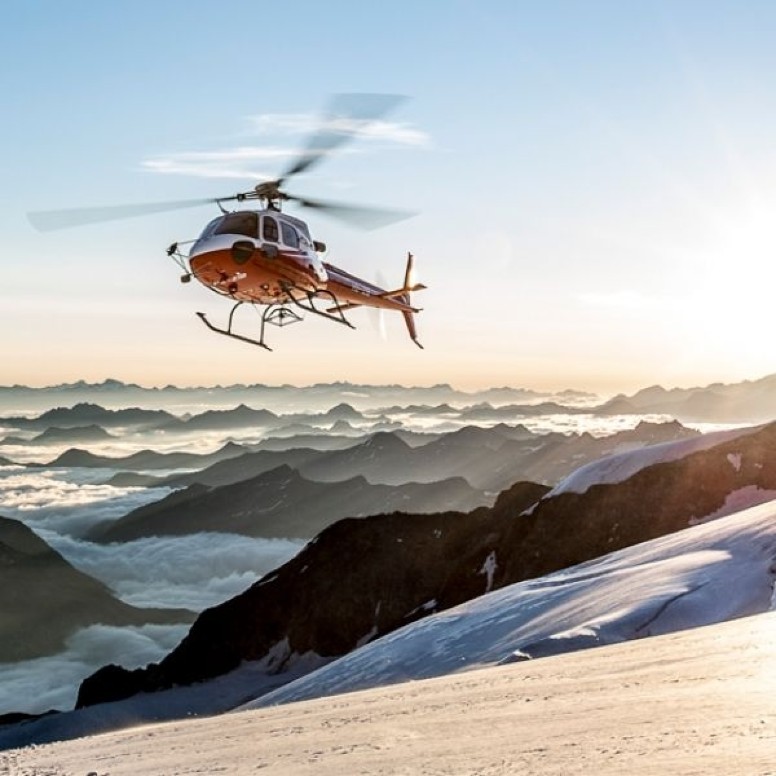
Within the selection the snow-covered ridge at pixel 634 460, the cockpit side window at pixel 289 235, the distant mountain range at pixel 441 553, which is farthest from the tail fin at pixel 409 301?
the snow-covered ridge at pixel 634 460

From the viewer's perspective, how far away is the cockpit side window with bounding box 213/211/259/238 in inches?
1016

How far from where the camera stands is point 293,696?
38.8m

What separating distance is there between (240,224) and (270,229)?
0.94 meters

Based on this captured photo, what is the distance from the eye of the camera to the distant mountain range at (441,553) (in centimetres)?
7681

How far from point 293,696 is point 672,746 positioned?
33212mm

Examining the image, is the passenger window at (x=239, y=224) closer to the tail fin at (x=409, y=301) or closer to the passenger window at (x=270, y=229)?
the passenger window at (x=270, y=229)

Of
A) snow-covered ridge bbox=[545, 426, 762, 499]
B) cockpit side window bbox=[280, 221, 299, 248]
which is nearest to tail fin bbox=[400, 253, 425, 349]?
cockpit side window bbox=[280, 221, 299, 248]

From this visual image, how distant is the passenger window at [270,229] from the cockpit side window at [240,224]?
268 mm

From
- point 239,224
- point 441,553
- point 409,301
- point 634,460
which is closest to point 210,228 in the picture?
point 239,224

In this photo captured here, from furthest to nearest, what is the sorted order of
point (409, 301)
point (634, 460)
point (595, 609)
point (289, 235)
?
point (634, 460)
point (409, 301)
point (595, 609)
point (289, 235)

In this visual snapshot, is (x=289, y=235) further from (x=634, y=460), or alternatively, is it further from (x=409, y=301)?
(x=634, y=460)

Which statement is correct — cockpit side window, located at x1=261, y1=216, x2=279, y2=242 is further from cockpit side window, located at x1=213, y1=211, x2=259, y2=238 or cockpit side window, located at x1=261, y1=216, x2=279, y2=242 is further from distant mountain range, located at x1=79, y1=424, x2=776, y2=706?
distant mountain range, located at x1=79, y1=424, x2=776, y2=706

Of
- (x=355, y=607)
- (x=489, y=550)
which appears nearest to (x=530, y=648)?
(x=489, y=550)

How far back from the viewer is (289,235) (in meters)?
27.2
